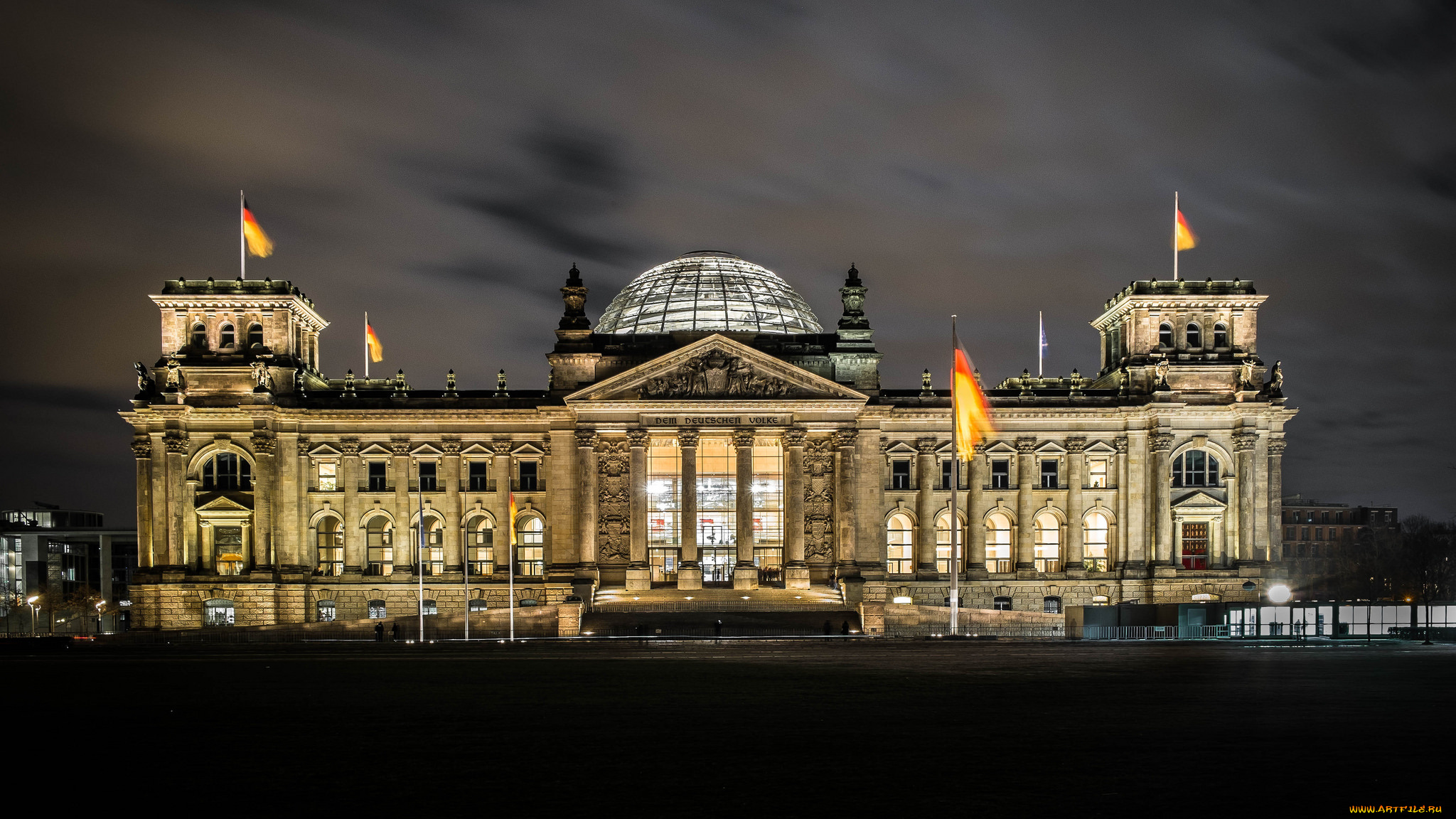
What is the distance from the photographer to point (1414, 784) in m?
19.2

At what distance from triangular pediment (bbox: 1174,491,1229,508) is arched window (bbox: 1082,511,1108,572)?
5.65 m

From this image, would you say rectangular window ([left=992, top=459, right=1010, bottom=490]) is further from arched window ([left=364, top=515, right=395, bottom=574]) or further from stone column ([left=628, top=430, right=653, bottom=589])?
arched window ([left=364, top=515, right=395, bottom=574])

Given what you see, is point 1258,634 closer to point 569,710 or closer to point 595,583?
point 595,583

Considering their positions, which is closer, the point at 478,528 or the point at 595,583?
the point at 595,583

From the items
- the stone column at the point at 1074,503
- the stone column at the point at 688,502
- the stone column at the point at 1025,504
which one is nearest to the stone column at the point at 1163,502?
the stone column at the point at 1074,503

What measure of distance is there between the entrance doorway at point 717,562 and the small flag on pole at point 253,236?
3768 centimetres

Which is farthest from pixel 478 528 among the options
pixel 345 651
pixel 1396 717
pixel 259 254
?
pixel 1396 717

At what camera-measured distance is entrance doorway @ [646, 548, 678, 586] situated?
282 ft

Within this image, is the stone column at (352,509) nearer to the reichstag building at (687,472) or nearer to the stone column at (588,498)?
the reichstag building at (687,472)

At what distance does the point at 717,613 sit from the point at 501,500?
2430 centimetres

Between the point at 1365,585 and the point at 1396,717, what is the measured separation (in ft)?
474

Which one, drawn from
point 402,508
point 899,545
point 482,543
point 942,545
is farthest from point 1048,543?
point 402,508

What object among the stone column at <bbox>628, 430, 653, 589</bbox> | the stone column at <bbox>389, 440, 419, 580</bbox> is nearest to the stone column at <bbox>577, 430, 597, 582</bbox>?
the stone column at <bbox>628, 430, 653, 589</bbox>

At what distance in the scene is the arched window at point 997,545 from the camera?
8988 centimetres
